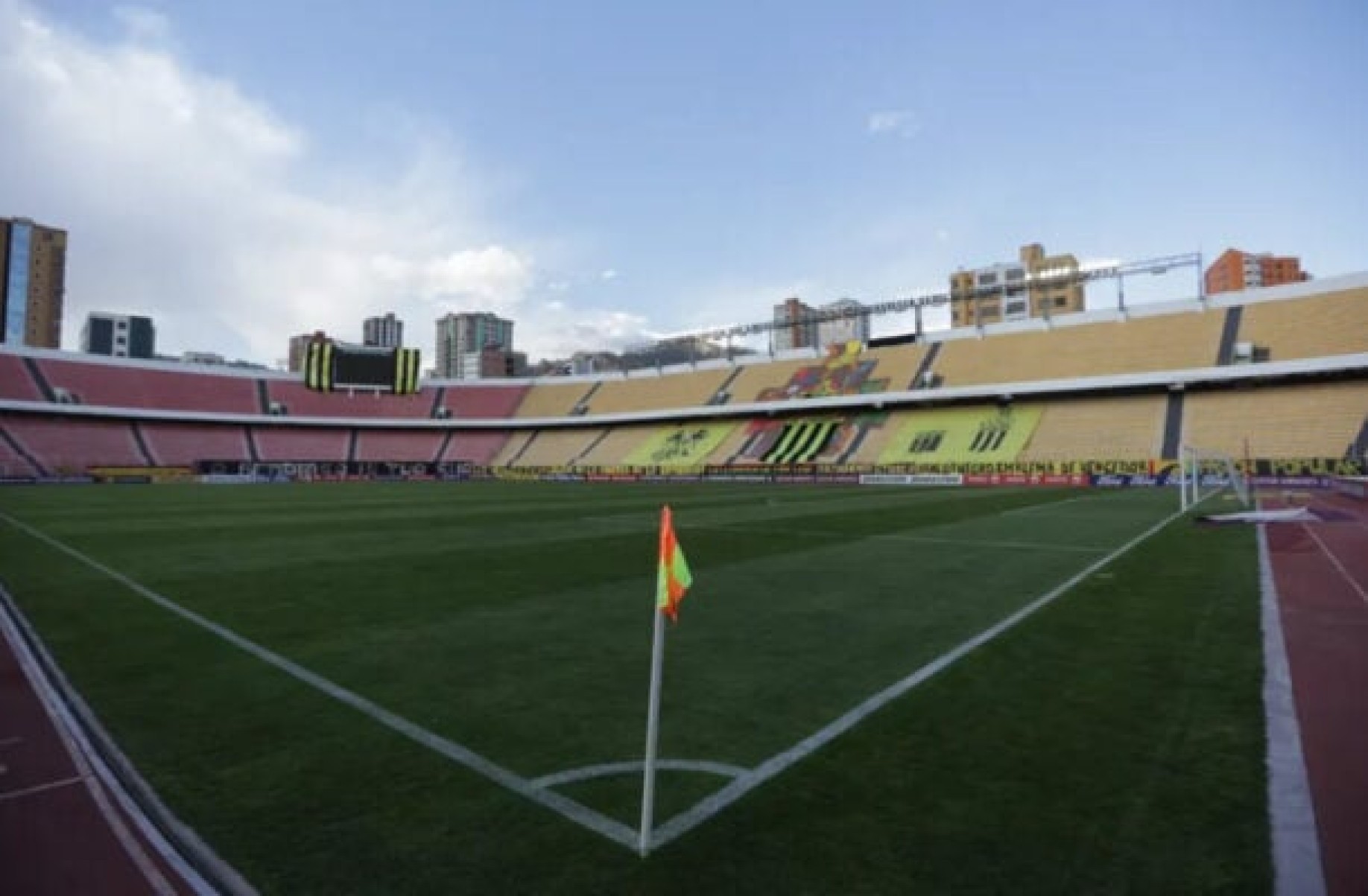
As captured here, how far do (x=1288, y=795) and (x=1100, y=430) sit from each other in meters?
48.1

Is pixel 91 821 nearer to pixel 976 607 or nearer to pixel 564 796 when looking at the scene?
pixel 564 796


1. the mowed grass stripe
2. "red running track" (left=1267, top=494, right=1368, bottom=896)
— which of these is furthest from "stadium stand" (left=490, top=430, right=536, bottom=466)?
"red running track" (left=1267, top=494, right=1368, bottom=896)

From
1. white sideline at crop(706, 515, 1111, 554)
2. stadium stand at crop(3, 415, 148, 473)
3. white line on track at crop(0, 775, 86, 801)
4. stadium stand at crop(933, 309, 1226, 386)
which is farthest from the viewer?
stadium stand at crop(3, 415, 148, 473)

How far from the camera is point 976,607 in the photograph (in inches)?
336

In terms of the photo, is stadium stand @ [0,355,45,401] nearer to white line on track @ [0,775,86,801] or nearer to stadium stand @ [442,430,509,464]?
stadium stand @ [442,430,509,464]

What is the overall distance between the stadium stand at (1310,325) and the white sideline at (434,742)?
2066 inches

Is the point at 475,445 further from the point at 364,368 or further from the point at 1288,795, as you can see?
the point at 1288,795

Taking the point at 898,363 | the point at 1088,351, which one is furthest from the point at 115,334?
the point at 1088,351

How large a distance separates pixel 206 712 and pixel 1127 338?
57634 mm

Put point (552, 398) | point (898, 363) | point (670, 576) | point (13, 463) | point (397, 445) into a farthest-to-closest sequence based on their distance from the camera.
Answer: point (552, 398)
point (397, 445)
point (898, 363)
point (13, 463)
point (670, 576)

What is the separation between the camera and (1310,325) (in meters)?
42.6

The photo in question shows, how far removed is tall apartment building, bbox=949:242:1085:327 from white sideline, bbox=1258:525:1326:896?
309 feet

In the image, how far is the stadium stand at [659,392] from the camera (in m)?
69.1

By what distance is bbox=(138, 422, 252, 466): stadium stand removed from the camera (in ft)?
195
